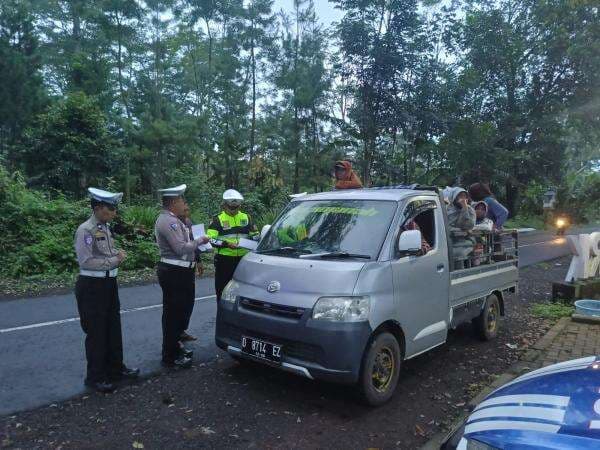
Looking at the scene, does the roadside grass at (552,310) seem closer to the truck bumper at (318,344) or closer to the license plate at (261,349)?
the truck bumper at (318,344)

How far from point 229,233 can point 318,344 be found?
2.63 metres

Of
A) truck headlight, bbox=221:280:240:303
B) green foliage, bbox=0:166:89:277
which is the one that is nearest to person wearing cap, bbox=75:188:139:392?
truck headlight, bbox=221:280:240:303

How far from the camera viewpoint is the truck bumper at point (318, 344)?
394cm

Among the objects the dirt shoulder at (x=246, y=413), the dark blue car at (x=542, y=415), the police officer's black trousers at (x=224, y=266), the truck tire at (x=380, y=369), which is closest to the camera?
the dark blue car at (x=542, y=415)

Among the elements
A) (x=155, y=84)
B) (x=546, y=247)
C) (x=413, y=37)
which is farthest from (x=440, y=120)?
(x=155, y=84)

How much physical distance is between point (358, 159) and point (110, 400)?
740 inches

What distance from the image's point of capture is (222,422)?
4.00m

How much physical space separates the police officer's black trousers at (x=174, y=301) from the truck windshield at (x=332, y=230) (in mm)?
909

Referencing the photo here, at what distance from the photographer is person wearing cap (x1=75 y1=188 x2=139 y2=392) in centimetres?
446

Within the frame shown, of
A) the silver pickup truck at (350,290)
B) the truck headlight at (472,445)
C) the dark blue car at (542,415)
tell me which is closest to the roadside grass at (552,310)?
the silver pickup truck at (350,290)

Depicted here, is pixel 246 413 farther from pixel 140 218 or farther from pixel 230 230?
pixel 140 218

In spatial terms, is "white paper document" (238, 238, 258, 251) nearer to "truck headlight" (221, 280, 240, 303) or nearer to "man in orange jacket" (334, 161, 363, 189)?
"truck headlight" (221, 280, 240, 303)

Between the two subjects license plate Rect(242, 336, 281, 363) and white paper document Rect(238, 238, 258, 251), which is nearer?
license plate Rect(242, 336, 281, 363)

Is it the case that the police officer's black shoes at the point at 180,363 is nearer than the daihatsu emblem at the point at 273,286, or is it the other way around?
the daihatsu emblem at the point at 273,286
